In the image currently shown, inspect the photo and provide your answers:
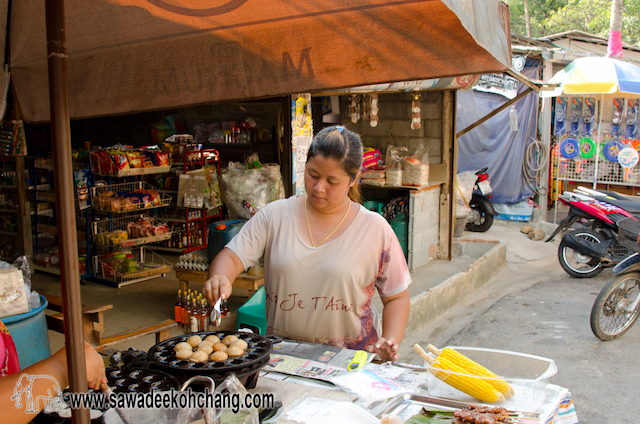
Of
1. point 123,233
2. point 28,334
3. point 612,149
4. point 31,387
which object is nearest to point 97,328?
point 28,334

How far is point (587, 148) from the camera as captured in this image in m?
12.5

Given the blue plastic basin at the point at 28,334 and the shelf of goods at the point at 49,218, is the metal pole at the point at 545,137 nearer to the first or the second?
the shelf of goods at the point at 49,218

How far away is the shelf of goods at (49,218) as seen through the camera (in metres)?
7.15

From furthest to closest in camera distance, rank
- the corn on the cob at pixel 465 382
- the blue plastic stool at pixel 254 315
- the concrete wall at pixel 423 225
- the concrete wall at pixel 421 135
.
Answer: the concrete wall at pixel 421 135
the concrete wall at pixel 423 225
the blue plastic stool at pixel 254 315
the corn on the cob at pixel 465 382

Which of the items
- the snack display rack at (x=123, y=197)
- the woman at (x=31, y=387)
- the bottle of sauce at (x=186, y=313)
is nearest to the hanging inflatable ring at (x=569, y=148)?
the snack display rack at (x=123, y=197)

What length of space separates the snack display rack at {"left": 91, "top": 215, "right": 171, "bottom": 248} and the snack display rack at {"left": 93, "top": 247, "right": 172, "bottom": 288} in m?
0.25

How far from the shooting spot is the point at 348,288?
250 centimetres

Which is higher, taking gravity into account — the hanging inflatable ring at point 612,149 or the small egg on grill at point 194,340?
the hanging inflatable ring at point 612,149

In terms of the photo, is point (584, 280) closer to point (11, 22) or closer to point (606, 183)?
point (606, 183)

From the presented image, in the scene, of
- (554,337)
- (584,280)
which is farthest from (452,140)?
(554,337)

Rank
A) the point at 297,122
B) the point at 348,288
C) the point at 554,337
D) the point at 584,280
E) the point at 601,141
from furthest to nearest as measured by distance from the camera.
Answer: the point at 601,141
the point at 584,280
the point at 554,337
the point at 297,122
the point at 348,288

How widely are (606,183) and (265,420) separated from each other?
42.7 ft

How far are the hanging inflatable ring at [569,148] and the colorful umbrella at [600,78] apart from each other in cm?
238

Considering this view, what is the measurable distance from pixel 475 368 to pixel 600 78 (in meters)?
9.90
